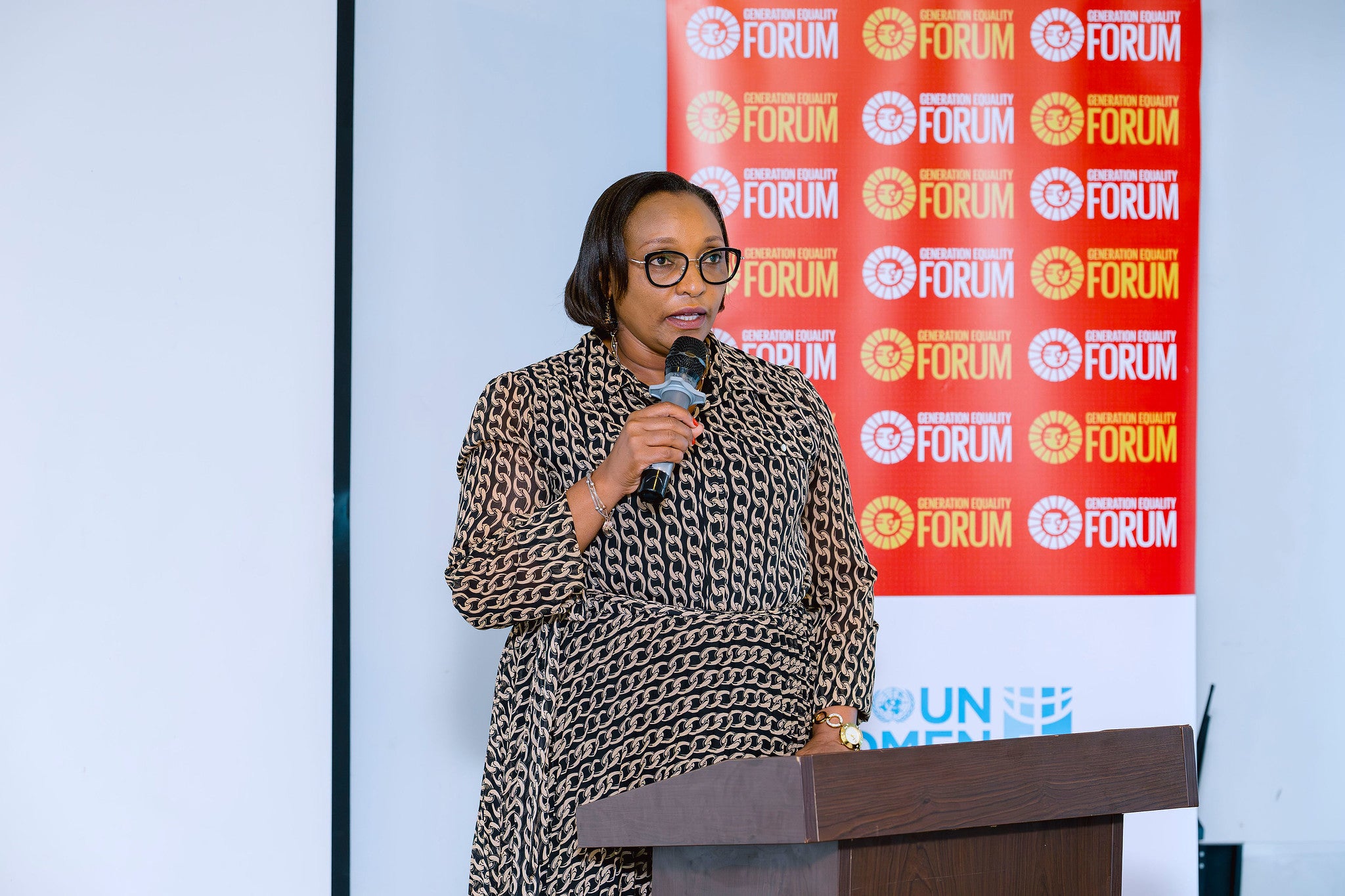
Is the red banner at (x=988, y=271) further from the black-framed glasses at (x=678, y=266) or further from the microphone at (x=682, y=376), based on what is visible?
the microphone at (x=682, y=376)

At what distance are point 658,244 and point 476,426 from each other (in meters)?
Result: 0.36

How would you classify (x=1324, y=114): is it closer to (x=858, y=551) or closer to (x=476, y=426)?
(x=858, y=551)

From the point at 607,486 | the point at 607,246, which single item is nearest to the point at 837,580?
the point at 607,486

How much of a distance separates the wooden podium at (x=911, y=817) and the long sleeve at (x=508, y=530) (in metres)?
0.34

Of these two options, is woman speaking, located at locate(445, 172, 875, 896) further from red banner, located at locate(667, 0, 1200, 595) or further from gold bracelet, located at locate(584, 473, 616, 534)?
red banner, located at locate(667, 0, 1200, 595)

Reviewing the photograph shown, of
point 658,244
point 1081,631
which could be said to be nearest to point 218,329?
point 658,244

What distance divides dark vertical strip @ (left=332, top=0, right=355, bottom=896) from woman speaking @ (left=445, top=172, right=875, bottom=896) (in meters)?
0.99

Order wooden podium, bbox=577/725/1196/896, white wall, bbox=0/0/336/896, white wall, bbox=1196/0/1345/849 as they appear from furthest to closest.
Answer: white wall, bbox=1196/0/1345/849
white wall, bbox=0/0/336/896
wooden podium, bbox=577/725/1196/896

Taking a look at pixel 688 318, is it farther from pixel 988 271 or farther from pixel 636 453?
pixel 988 271

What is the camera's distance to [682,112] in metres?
2.57

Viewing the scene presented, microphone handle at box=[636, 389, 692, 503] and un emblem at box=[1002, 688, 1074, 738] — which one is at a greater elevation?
microphone handle at box=[636, 389, 692, 503]

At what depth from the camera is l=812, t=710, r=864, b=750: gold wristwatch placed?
1544mm

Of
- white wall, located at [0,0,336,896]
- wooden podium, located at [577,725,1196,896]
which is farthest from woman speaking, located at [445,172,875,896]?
white wall, located at [0,0,336,896]

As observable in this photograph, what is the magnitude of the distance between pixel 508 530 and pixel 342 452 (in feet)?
3.95
